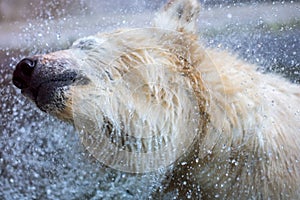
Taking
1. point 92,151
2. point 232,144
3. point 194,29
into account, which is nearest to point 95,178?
point 92,151

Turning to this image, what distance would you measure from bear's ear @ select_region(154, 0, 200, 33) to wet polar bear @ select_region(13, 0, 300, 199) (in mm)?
154

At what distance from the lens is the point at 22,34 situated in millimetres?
4180

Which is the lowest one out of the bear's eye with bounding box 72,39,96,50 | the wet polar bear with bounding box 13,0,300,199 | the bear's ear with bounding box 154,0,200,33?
the wet polar bear with bounding box 13,0,300,199

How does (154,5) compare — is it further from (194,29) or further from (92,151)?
(92,151)

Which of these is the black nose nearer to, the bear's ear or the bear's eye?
the bear's eye

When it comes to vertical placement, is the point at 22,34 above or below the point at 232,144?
below

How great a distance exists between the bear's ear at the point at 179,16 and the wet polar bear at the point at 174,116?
0.15m

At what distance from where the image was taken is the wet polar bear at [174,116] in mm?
2145

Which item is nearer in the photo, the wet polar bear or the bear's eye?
the wet polar bear

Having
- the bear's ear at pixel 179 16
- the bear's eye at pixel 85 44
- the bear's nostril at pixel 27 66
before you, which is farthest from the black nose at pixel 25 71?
the bear's ear at pixel 179 16

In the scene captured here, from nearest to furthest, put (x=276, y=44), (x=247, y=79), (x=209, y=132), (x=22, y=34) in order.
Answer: (x=209, y=132), (x=247, y=79), (x=276, y=44), (x=22, y=34)

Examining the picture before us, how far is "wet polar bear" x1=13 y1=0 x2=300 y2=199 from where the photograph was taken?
2.14 meters

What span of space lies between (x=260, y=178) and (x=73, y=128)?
909mm

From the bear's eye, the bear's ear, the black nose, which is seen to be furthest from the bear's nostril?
the bear's ear
